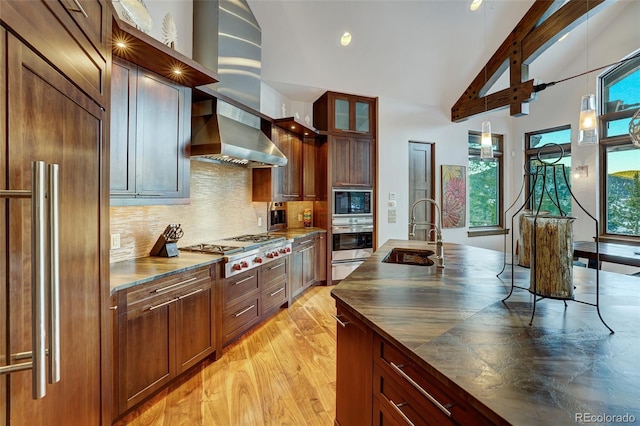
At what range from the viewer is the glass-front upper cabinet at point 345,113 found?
4859 mm

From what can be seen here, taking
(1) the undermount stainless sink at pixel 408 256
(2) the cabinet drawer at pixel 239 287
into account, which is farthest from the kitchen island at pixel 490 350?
(2) the cabinet drawer at pixel 239 287

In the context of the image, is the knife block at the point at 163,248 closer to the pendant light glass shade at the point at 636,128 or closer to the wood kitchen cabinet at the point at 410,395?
the wood kitchen cabinet at the point at 410,395

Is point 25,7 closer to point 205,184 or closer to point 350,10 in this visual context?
point 205,184

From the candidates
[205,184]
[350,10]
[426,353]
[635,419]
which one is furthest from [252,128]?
[635,419]

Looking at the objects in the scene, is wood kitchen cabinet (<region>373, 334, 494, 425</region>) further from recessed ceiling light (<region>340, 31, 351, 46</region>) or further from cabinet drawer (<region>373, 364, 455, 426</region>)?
recessed ceiling light (<region>340, 31, 351, 46</region>)

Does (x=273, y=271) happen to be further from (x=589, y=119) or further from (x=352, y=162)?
(x=589, y=119)

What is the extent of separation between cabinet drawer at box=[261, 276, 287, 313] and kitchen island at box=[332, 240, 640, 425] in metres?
1.83

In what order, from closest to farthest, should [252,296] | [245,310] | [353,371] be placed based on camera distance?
[353,371], [245,310], [252,296]

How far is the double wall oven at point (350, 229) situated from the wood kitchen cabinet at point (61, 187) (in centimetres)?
392

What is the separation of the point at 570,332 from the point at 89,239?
176 centimetres

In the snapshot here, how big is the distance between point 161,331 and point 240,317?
3.07ft

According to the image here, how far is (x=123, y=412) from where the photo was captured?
1.82 metres

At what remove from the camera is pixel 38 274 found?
1.89 feet

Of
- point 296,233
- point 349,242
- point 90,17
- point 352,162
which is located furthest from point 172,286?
point 352,162
